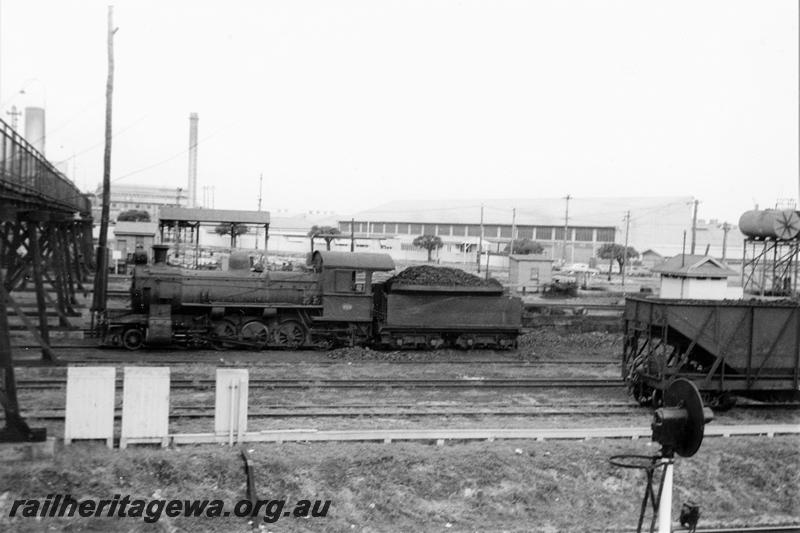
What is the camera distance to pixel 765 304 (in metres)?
12.9

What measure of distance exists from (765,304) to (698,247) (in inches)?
2837

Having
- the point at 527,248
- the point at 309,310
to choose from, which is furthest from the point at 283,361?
the point at 527,248

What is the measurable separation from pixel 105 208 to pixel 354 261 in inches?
347

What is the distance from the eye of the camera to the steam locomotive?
17734 mm

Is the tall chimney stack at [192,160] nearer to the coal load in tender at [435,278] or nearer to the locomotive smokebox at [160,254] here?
the locomotive smokebox at [160,254]

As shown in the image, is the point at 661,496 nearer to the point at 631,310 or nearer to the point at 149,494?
the point at 149,494

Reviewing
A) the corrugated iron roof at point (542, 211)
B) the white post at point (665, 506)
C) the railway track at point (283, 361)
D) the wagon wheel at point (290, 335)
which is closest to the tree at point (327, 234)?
the wagon wheel at point (290, 335)

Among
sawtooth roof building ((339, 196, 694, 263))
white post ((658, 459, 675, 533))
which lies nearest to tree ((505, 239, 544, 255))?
sawtooth roof building ((339, 196, 694, 263))

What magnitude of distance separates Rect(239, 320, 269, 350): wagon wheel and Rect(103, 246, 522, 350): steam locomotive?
1.0 inches

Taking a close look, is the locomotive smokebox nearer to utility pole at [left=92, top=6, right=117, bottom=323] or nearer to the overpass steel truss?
utility pole at [left=92, top=6, right=117, bottom=323]

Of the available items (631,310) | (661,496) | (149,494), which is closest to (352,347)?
(631,310)

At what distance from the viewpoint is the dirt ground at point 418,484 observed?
810cm

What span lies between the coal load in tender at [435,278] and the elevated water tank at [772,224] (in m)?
14.8

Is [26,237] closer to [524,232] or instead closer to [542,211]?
[524,232]
